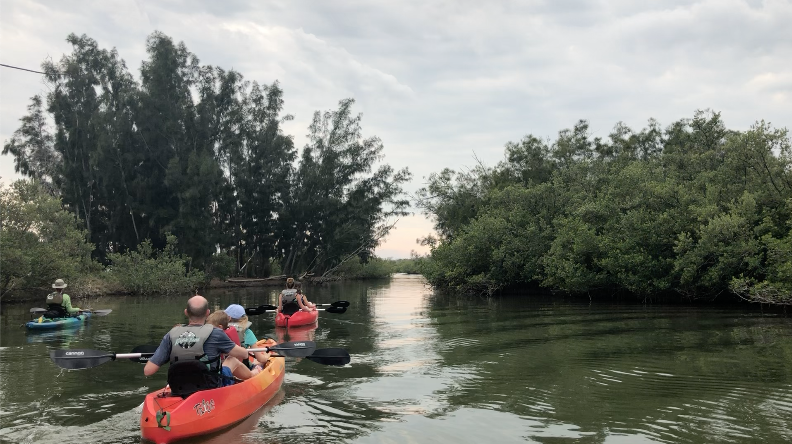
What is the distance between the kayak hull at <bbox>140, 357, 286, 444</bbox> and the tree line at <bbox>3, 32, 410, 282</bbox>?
32714 mm

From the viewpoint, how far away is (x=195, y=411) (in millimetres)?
6039

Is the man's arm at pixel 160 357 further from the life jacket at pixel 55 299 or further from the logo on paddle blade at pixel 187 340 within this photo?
the life jacket at pixel 55 299

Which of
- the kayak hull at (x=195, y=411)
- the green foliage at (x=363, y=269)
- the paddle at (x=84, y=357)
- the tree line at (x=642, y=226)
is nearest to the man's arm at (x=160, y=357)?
the kayak hull at (x=195, y=411)

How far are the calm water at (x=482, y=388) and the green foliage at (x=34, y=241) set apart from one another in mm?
10982

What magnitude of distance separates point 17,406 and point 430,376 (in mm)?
5927

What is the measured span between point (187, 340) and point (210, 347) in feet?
0.91

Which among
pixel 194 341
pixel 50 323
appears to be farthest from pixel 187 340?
pixel 50 323

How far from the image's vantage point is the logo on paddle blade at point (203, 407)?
6.07 metres

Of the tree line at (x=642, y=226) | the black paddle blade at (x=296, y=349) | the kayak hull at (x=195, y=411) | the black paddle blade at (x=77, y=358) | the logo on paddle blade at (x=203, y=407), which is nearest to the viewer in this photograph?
the kayak hull at (x=195, y=411)

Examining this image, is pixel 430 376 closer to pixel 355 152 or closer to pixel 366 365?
pixel 366 365

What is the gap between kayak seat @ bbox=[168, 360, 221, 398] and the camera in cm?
612

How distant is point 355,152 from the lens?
157 feet

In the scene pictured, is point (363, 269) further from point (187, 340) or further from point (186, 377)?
point (187, 340)

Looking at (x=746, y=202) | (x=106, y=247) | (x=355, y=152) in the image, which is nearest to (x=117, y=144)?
(x=106, y=247)
